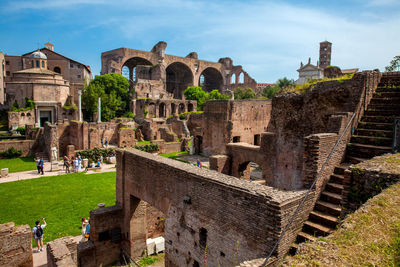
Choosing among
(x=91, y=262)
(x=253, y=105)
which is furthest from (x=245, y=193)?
(x=253, y=105)

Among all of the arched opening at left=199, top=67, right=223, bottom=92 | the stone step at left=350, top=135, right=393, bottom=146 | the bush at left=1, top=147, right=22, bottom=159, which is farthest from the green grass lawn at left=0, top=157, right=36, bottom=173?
the arched opening at left=199, top=67, right=223, bottom=92

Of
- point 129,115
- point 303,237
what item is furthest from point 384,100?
point 129,115

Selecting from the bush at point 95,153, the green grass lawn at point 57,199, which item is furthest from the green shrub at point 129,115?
the green grass lawn at point 57,199

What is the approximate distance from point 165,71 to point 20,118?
32.2 metres

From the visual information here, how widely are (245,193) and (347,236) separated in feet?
6.51

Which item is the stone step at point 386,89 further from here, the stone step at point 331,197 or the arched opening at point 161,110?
the arched opening at point 161,110

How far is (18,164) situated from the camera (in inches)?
859

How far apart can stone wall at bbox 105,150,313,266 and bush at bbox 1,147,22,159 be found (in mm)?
21759

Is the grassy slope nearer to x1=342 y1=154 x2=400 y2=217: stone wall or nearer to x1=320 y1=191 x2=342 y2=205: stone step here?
x1=342 y1=154 x2=400 y2=217: stone wall

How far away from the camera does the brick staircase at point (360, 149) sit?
16.1ft

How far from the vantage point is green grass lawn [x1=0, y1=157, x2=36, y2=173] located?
2046cm

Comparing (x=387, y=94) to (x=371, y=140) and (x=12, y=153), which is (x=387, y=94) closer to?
(x=371, y=140)

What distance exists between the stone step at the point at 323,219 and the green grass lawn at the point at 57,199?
9456 mm

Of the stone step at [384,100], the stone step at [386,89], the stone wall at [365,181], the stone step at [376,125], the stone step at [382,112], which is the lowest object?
the stone wall at [365,181]
